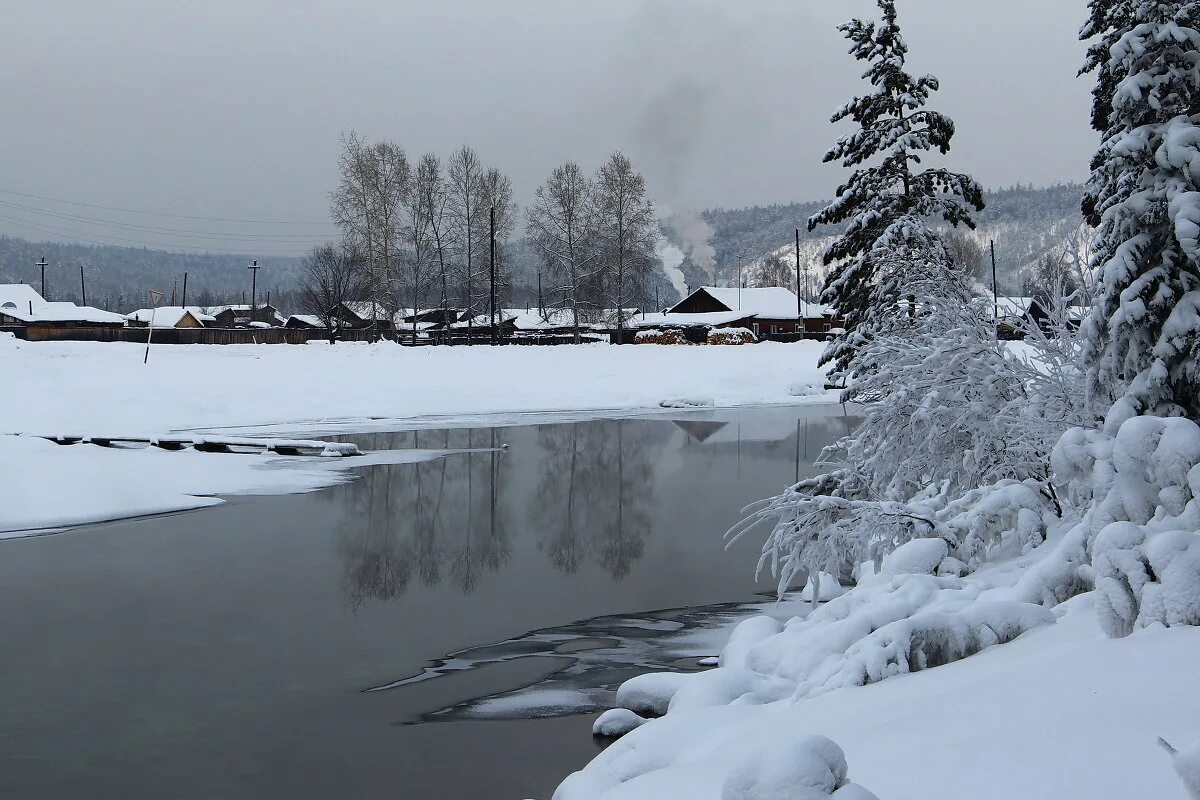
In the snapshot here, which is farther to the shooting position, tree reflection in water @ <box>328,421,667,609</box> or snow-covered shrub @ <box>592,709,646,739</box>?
tree reflection in water @ <box>328,421,667,609</box>

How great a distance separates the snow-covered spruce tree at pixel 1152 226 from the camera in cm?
666

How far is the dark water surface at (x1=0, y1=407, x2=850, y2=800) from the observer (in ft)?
23.2

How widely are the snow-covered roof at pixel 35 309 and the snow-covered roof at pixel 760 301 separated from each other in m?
57.7

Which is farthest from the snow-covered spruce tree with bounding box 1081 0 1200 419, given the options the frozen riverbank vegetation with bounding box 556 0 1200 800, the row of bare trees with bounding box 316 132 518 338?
the row of bare trees with bounding box 316 132 518 338

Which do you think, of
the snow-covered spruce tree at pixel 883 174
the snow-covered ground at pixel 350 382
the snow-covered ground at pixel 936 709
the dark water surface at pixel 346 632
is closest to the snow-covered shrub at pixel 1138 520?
the snow-covered ground at pixel 936 709

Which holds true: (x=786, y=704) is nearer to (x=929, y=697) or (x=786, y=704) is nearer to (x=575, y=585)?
(x=929, y=697)

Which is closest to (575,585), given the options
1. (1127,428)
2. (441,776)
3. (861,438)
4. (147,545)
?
(861,438)

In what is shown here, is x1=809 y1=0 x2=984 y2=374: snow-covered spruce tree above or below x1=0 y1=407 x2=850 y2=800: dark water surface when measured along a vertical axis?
above

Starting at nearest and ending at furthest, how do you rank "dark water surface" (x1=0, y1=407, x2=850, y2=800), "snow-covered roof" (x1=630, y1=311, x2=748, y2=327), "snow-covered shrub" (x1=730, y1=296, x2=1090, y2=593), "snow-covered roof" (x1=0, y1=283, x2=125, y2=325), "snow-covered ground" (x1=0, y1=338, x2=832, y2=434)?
"dark water surface" (x1=0, y1=407, x2=850, y2=800) < "snow-covered shrub" (x1=730, y1=296, x2=1090, y2=593) < "snow-covered ground" (x1=0, y1=338, x2=832, y2=434) < "snow-covered roof" (x1=630, y1=311, x2=748, y2=327) < "snow-covered roof" (x1=0, y1=283, x2=125, y2=325)

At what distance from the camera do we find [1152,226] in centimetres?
696

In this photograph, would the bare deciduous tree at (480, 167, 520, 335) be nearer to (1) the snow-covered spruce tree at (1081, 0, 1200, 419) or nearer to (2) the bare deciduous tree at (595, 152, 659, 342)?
(2) the bare deciduous tree at (595, 152, 659, 342)

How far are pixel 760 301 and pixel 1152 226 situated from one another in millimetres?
92800

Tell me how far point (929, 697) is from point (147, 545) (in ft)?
38.2

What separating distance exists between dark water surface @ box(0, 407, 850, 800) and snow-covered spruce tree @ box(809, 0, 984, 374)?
4.67 metres
